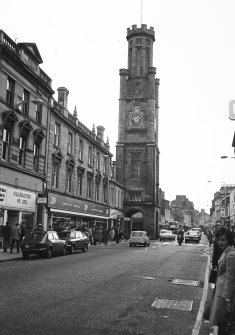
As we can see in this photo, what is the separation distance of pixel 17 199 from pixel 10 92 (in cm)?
Result: 726

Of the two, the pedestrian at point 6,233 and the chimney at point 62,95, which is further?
the chimney at point 62,95

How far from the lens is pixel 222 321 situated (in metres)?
5.21

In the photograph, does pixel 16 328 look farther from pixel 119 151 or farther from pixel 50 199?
pixel 119 151

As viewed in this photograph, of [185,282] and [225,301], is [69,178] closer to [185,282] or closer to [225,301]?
[185,282]

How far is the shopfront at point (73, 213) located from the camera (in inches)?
1358

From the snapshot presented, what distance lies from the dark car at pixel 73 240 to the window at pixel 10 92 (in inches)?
366

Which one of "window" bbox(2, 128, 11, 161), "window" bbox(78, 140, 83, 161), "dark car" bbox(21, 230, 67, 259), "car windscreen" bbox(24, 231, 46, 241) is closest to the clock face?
"window" bbox(78, 140, 83, 161)

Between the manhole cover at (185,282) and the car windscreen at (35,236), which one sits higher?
the car windscreen at (35,236)

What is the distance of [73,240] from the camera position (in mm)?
25641

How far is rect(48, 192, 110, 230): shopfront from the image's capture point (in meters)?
34.5

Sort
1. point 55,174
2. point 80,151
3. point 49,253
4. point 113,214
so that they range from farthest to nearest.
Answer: point 113,214 < point 80,151 < point 55,174 < point 49,253

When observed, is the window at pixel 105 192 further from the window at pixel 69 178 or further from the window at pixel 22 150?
the window at pixel 22 150

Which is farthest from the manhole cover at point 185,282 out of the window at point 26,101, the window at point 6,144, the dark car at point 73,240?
the window at point 26,101

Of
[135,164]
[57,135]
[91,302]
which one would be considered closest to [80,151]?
[57,135]
